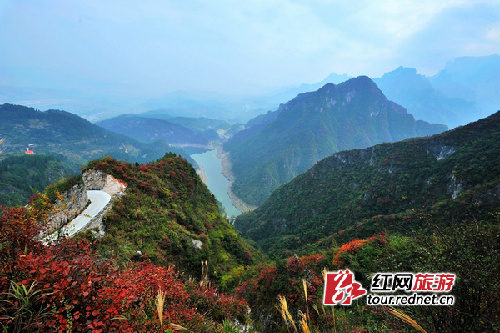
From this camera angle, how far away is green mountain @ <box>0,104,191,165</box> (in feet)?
428

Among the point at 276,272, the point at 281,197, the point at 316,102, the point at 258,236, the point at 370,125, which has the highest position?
the point at 316,102

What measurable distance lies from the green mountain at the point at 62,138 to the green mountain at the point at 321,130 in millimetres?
82425

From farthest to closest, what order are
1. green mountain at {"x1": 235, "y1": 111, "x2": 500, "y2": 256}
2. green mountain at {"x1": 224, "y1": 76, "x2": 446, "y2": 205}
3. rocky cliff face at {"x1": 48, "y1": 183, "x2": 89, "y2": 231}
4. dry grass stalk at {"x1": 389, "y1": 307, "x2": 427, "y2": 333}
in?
1. green mountain at {"x1": 224, "y1": 76, "x2": 446, "y2": 205}
2. green mountain at {"x1": 235, "y1": 111, "x2": 500, "y2": 256}
3. rocky cliff face at {"x1": 48, "y1": 183, "x2": 89, "y2": 231}
4. dry grass stalk at {"x1": 389, "y1": 307, "x2": 427, "y2": 333}

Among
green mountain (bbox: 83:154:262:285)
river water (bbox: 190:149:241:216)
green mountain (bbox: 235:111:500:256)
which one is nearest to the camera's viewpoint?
green mountain (bbox: 83:154:262:285)

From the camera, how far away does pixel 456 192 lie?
26.6m

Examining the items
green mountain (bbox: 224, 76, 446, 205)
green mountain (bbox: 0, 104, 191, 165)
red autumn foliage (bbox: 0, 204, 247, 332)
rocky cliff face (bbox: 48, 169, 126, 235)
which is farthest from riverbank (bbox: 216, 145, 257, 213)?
red autumn foliage (bbox: 0, 204, 247, 332)

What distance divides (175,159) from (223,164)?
134 m

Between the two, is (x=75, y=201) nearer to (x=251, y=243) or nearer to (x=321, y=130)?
(x=251, y=243)

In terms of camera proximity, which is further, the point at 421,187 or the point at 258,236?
the point at 258,236

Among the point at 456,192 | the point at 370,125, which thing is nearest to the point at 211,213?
the point at 456,192

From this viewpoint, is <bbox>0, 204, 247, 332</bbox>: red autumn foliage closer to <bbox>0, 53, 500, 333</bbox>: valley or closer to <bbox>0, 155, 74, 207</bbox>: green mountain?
<bbox>0, 53, 500, 333</bbox>: valley

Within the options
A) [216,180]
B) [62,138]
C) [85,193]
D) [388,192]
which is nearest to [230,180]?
[216,180]

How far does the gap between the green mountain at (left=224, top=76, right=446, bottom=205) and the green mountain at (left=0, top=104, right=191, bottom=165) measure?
82425 millimetres

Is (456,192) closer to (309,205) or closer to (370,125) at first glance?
(309,205)
